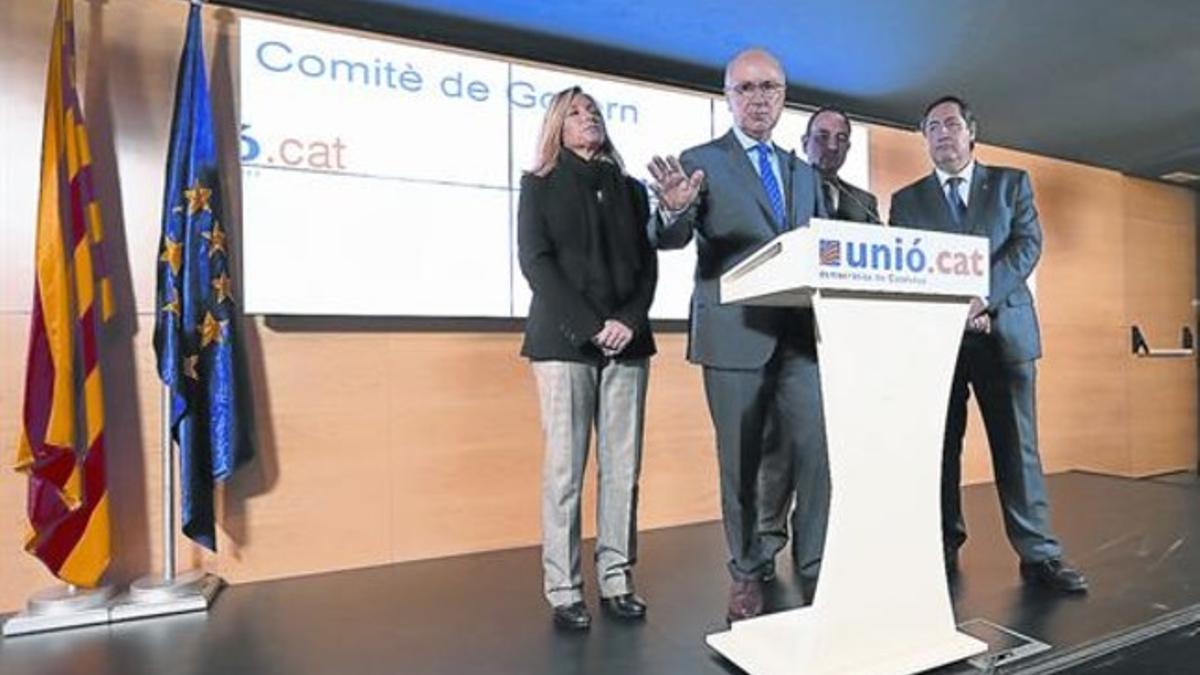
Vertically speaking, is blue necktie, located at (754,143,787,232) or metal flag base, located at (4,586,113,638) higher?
blue necktie, located at (754,143,787,232)

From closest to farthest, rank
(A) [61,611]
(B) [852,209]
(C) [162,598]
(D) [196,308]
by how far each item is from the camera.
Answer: (A) [61,611] < (C) [162,598] < (D) [196,308] < (B) [852,209]

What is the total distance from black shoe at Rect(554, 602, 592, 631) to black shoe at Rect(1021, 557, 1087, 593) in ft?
5.28

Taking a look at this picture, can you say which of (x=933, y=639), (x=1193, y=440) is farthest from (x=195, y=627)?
(x=1193, y=440)

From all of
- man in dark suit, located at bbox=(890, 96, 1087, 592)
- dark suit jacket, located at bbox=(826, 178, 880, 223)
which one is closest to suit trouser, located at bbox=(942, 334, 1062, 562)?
man in dark suit, located at bbox=(890, 96, 1087, 592)

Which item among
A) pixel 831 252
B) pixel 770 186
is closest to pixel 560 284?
pixel 770 186

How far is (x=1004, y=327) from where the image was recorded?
239 centimetres

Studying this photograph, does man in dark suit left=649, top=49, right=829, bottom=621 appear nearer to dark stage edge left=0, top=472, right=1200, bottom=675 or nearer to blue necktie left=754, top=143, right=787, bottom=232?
blue necktie left=754, top=143, right=787, bottom=232

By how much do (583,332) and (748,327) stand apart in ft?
1.58

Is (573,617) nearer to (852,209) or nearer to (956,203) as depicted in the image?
(852,209)

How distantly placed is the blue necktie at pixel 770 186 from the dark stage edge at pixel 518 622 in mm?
990

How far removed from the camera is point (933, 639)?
1785 millimetres

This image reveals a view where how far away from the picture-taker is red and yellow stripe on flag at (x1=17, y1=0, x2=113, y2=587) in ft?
7.34

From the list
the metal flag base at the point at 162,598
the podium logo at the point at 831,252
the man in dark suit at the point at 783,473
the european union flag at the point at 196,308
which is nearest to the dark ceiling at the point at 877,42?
the european union flag at the point at 196,308

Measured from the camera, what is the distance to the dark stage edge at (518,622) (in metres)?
1.94
